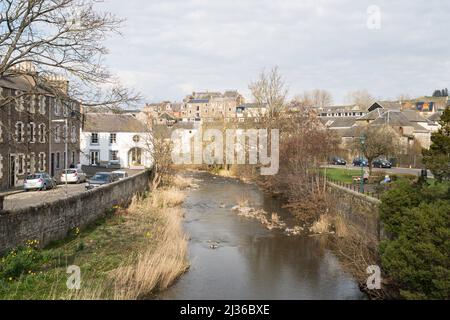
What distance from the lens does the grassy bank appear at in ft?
39.5

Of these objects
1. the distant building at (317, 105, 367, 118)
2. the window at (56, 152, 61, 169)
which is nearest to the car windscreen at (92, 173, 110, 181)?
the window at (56, 152, 61, 169)

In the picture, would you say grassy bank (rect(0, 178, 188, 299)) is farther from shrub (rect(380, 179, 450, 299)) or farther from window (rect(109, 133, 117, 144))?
window (rect(109, 133, 117, 144))

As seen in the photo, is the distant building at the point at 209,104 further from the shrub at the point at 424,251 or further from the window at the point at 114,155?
the shrub at the point at 424,251

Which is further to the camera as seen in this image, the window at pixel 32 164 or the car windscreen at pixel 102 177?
the window at pixel 32 164

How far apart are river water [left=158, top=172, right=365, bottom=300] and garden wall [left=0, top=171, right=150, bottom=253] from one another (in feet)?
15.1

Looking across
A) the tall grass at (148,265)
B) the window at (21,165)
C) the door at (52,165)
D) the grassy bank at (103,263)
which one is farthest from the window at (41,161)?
the grassy bank at (103,263)

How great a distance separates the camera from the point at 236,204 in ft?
106

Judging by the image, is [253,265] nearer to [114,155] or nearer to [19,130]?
[19,130]

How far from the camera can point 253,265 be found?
17422 millimetres

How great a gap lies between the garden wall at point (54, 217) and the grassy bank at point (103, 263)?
1.20ft

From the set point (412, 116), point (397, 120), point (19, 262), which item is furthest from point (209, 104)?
point (19, 262)

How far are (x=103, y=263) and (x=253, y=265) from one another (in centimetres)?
551

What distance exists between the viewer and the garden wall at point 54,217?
14226 millimetres

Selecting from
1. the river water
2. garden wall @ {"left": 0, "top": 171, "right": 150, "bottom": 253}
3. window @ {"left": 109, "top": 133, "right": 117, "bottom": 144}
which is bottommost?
the river water
